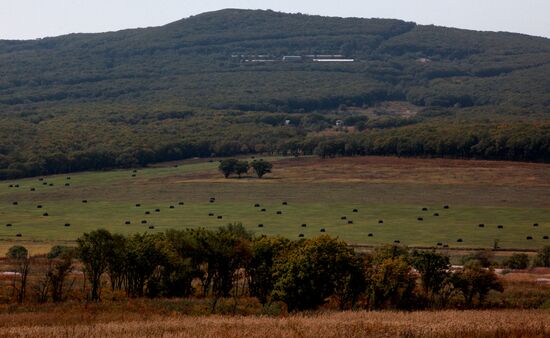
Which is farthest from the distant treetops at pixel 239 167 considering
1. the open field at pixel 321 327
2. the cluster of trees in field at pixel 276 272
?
the open field at pixel 321 327

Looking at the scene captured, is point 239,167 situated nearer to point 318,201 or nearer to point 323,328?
point 318,201

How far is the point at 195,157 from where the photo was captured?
7239 inches

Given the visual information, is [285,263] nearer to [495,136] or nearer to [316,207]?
[316,207]

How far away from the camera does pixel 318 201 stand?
118 m

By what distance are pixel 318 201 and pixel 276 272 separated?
6802cm

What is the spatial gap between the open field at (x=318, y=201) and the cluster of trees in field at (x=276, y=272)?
93.7ft

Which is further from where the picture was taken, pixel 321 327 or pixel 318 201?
pixel 318 201

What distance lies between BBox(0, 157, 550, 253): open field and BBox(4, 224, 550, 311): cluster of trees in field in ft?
93.7

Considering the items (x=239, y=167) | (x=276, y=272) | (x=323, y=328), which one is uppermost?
(x=323, y=328)

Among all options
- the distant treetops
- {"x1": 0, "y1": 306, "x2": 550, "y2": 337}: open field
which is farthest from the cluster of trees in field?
the distant treetops

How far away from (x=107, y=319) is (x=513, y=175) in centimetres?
10331

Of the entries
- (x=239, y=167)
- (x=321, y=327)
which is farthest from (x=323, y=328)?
(x=239, y=167)

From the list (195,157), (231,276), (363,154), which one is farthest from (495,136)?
(231,276)

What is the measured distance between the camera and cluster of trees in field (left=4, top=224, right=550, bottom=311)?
1964 inches
